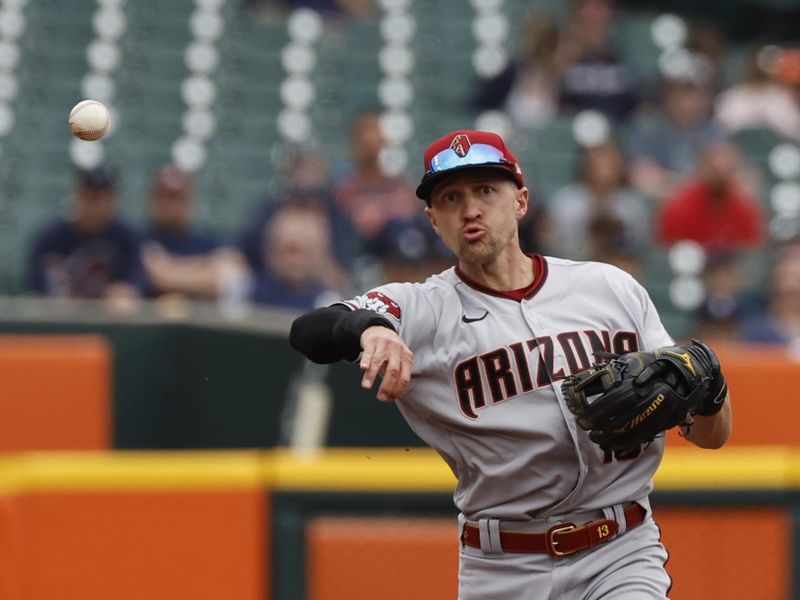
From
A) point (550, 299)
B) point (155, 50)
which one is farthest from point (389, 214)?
point (550, 299)

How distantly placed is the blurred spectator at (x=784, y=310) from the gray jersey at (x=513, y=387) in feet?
15.2

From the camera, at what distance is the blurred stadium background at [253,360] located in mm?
4773

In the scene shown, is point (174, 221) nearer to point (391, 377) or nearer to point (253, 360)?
point (253, 360)

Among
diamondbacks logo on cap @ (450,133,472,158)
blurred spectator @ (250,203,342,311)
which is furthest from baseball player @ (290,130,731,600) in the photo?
blurred spectator @ (250,203,342,311)

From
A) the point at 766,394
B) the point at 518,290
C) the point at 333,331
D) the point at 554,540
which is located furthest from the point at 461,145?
the point at 766,394

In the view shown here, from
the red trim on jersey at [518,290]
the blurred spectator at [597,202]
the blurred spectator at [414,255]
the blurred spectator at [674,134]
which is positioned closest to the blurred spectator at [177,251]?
the blurred spectator at [414,255]

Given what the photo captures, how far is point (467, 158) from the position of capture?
3729mm

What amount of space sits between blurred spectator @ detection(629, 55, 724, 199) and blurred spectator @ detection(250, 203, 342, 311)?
2842 mm

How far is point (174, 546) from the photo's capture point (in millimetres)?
4785

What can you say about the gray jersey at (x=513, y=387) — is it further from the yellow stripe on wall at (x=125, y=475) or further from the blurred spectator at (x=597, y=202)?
the blurred spectator at (x=597, y=202)

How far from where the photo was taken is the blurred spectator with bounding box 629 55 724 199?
416 inches

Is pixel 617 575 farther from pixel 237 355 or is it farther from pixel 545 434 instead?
pixel 237 355

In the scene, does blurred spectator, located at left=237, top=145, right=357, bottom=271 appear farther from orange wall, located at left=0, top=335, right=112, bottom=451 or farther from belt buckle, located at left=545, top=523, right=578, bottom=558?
belt buckle, located at left=545, top=523, right=578, bottom=558

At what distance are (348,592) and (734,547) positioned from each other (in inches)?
48.9
